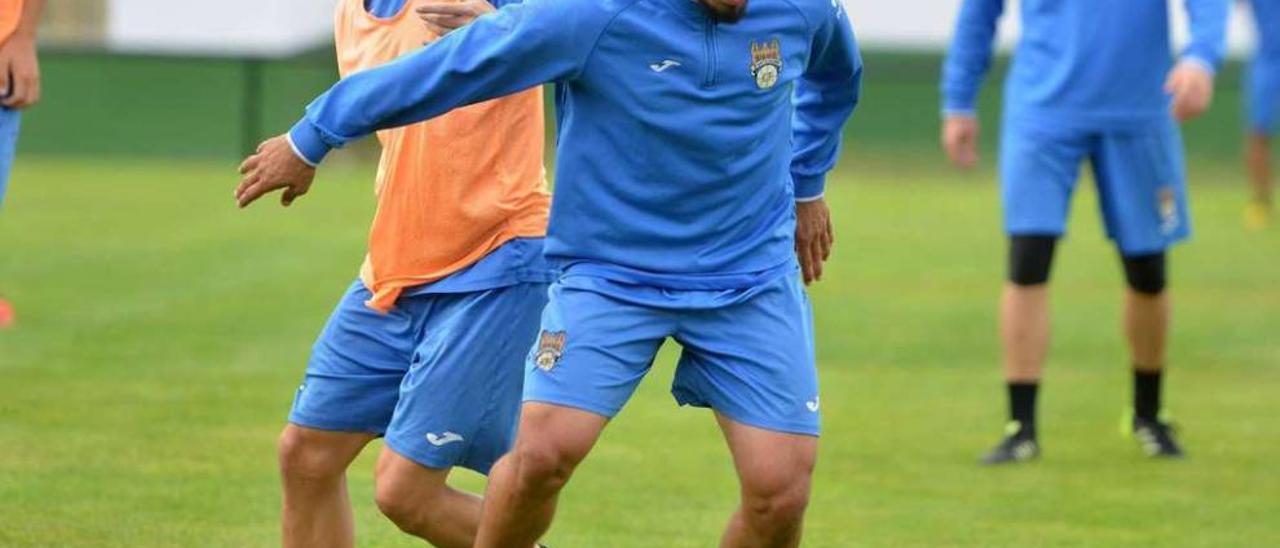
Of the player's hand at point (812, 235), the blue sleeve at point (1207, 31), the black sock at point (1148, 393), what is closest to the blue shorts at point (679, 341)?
the player's hand at point (812, 235)

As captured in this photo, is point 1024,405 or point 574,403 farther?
point 1024,405

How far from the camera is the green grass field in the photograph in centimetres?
760

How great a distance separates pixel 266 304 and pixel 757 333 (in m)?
8.32

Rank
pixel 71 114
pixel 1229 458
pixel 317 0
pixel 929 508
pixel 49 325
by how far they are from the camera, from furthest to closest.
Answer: pixel 317 0 < pixel 71 114 < pixel 49 325 < pixel 1229 458 < pixel 929 508

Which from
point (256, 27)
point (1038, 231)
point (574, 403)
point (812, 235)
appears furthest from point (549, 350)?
point (256, 27)

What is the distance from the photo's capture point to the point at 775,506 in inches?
211

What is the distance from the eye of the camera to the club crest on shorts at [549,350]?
211 inches

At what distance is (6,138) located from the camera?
6254mm

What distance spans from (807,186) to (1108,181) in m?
3.16

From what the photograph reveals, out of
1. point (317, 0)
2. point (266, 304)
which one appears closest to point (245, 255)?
point (266, 304)

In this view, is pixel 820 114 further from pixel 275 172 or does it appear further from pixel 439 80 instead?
pixel 275 172

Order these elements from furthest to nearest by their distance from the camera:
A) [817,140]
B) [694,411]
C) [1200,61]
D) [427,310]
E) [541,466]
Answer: [694,411], [1200,61], [817,140], [427,310], [541,466]

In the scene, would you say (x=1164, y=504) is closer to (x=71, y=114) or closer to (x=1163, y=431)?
(x=1163, y=431)

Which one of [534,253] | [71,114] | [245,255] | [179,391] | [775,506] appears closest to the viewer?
[775,506]
